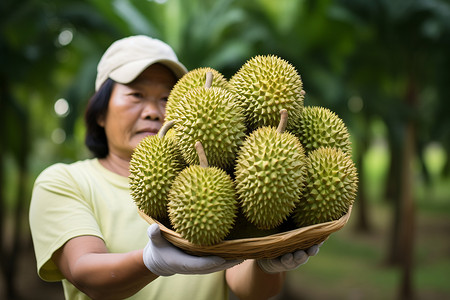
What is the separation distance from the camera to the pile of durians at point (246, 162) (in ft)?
5.28

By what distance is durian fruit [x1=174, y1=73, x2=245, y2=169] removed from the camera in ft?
5.65

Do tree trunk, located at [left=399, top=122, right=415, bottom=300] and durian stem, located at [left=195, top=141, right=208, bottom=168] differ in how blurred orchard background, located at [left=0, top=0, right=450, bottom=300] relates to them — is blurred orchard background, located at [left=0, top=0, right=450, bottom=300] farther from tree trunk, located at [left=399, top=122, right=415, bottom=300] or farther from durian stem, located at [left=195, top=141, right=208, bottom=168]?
durian stem, located at [left=195, top=141, right=208, bottom=168]

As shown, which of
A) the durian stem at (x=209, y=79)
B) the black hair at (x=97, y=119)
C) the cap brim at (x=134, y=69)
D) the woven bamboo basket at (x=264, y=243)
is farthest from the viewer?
the black hair at (x=97, y=119)

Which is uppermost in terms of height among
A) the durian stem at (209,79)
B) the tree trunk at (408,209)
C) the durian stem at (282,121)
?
the durian stem at (209,79)

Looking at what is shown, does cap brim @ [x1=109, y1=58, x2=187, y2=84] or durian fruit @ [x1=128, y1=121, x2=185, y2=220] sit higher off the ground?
cap brim @ [x1=109, y1=58, x2=187, y2=84]

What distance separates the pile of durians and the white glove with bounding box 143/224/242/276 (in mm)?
77

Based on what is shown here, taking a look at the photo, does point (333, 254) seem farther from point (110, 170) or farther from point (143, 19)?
point (110, 170)

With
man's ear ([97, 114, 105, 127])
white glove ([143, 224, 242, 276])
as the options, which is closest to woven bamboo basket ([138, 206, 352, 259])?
white glove ([143, 224, 242, 276])

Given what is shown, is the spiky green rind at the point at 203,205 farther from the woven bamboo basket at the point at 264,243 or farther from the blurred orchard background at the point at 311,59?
the blurred orchard background at the point at 311,59

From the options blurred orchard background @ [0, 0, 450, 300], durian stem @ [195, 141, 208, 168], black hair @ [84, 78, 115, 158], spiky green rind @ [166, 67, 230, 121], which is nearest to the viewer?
durian stem @ [195, 141, 208, 168]

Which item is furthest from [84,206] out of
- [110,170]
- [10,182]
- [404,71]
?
[10,182]

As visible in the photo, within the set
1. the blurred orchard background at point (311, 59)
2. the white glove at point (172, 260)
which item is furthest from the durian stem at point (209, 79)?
the blurred orchard background at point (311, 59)

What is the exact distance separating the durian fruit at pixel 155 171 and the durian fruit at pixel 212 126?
2.2 inches

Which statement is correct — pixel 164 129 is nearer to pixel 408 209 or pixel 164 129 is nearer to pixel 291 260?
pixel 291 260
